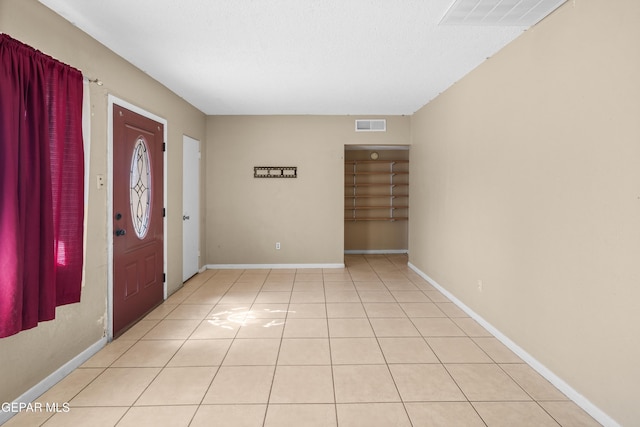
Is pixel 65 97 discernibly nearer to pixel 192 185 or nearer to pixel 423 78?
pixel 192 185

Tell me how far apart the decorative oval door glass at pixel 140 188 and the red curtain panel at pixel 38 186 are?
102 centimetres

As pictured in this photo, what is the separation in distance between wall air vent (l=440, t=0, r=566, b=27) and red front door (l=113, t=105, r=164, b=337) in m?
3.07

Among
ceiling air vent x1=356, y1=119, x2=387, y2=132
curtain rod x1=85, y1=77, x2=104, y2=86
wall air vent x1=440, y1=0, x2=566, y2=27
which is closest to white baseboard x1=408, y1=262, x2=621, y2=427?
wall air vent x1=440, y1=0, x2=566, y2=27

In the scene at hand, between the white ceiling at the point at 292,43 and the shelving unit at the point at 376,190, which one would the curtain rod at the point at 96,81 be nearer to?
the white ceiling at the point at 292,43

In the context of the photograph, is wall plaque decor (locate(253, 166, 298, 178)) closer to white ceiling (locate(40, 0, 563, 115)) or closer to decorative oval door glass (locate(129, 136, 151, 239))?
white ceiling (locate(40, 0, 563, 115))

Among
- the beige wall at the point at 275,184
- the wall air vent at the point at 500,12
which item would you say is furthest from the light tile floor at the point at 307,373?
the wall air vent at the point at 500,12

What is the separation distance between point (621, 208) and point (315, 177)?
179 inches

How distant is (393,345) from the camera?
10.1 ft

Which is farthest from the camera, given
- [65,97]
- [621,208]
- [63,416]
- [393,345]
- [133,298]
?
[133,298]

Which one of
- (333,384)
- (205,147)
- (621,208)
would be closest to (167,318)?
(333,384)

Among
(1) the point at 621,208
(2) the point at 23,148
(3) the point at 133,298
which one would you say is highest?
(2) the point at 23,148

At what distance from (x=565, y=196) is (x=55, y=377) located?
12.6 feet

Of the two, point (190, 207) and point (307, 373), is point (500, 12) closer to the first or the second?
point (307, 373)

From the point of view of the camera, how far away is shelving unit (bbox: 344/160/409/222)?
7516 millimetres
